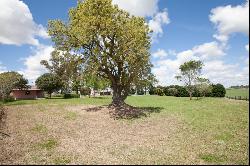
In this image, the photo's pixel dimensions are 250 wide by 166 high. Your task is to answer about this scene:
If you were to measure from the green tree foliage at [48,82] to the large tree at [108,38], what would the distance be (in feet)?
201

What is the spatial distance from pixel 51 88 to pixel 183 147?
3487 inches

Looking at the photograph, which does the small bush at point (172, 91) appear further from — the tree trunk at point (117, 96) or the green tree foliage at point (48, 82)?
the tree trunk at point (117, 96)

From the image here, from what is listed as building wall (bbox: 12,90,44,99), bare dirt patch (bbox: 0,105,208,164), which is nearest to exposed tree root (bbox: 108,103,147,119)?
bare dirt patch (bbox: 0,105,208,164)

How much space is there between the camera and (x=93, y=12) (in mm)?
38625

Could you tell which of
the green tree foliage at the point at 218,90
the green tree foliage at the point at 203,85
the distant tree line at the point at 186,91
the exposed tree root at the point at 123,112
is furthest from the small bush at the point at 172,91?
the exposed tree root at the point at 123,112

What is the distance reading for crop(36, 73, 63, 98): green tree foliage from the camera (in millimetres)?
100488

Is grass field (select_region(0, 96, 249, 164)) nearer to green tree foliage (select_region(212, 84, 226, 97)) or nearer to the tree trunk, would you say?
the tree trunk

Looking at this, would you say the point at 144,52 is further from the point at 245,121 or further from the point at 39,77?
the point at 39,77

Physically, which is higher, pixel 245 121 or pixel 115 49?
pixel 115 49

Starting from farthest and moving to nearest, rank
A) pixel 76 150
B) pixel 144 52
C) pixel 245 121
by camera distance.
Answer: pixel 144 52, pixel 245 121, pixel 76 150

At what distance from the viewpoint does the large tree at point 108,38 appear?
3762 cm

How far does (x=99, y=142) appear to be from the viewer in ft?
71.3

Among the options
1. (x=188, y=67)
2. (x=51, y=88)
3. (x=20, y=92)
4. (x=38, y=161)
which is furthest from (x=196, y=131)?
(x=20, y=92)

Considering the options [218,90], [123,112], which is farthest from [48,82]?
[123,112]
